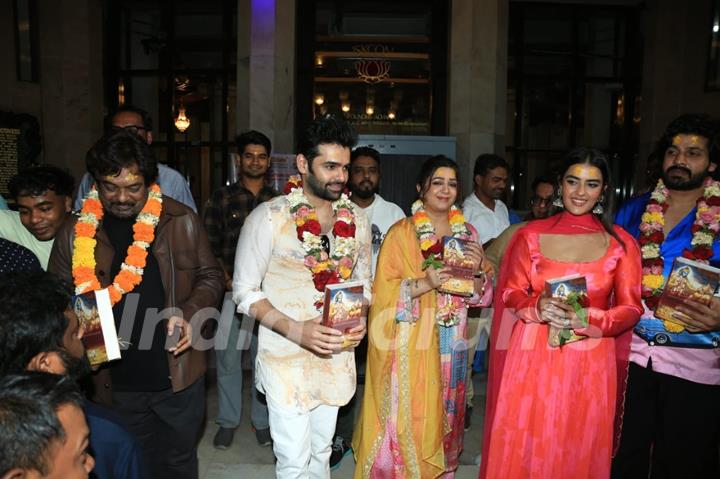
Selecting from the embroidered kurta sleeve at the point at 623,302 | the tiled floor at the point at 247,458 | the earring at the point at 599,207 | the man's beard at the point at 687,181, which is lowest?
the tiled floor at the point at 247,458

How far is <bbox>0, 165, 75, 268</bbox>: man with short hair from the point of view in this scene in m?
3.16

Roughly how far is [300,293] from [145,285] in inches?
29.5

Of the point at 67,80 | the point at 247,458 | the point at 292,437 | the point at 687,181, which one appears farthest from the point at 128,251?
the point at 67,80

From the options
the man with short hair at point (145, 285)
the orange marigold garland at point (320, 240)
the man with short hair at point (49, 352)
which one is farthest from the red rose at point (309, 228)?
the man with short hair at point (49, 352)

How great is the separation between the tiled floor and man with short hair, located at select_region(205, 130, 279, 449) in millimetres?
87

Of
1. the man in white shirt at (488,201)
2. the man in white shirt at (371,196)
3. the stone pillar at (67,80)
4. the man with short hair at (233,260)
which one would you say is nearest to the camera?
the man with short hair at (233,260)

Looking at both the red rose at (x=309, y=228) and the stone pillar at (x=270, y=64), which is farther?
the stone pillar at (x=270, y=64)

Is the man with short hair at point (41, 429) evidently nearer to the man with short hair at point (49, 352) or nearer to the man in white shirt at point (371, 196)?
the man with short hair at point (49, 352)

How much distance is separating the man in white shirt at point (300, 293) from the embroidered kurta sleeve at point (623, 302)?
1.18m

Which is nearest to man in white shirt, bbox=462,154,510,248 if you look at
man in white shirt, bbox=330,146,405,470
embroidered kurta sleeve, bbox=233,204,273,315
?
man in white shirt, bbox=330,146,405,470

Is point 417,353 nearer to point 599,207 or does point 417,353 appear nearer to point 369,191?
point 599,207

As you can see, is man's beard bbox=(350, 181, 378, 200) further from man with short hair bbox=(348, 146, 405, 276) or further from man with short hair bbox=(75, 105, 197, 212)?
man with short hair bbox=(75, 105, 197, 212)

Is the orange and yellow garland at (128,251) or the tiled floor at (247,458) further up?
the orange and yellow garland at (128,251)

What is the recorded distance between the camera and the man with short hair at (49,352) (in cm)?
173
